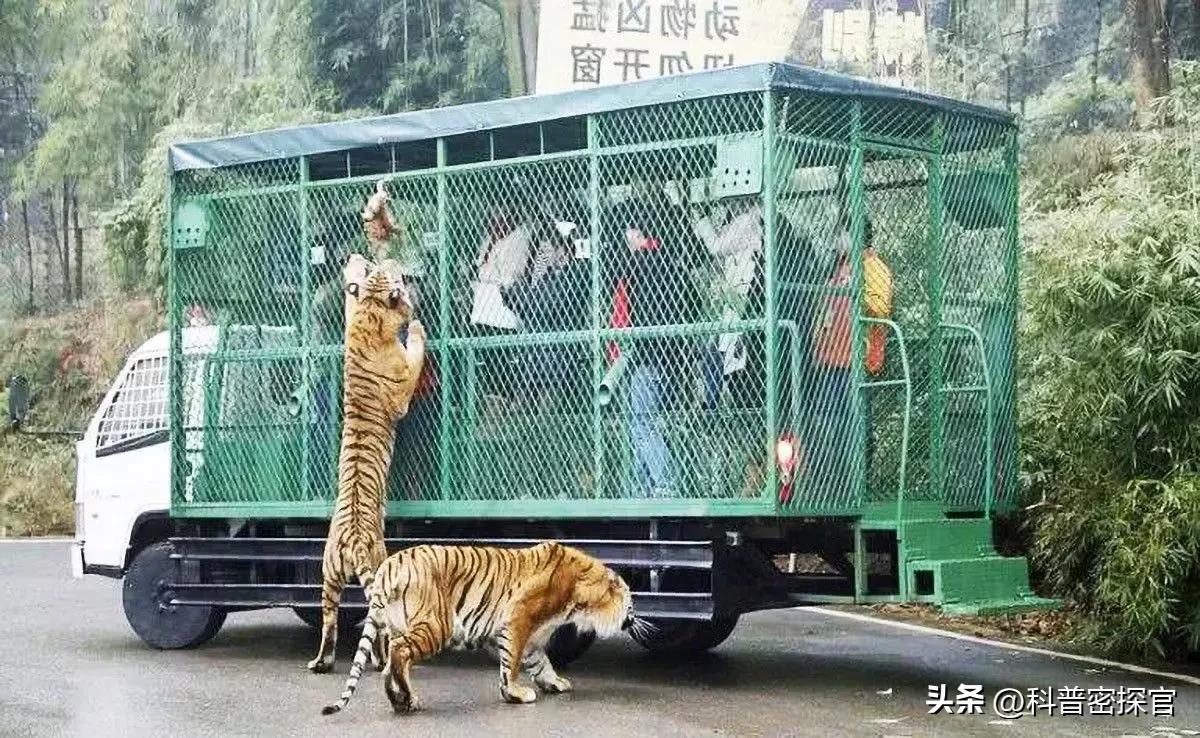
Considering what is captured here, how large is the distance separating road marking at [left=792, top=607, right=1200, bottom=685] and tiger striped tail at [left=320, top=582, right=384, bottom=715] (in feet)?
14.7

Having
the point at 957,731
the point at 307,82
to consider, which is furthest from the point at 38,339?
the point at 957,731

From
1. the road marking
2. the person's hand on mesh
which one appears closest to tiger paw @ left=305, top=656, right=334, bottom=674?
the person's hand on mesh

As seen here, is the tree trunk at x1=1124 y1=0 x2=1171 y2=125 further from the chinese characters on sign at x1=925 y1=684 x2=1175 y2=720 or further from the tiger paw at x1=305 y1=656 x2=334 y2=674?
the tiger paw at x1=305 y1=656 x2=334 y2=674

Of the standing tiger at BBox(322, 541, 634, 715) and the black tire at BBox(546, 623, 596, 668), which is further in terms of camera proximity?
the black tire at BBox(546, 623, 596, 668)

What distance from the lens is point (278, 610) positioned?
14.6 meters

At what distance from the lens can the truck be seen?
9.35 m

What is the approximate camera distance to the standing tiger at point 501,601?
29.7ft

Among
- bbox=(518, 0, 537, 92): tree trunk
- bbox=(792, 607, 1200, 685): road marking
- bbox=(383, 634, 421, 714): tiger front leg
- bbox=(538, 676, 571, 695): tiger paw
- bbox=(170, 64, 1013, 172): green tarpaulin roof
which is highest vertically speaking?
bbox=(518, 0, 537, 92): tree trunk

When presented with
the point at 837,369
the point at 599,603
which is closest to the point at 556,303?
the point at 837,369

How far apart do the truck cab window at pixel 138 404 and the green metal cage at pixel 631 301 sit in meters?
0.54

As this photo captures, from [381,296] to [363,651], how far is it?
251 centimetres

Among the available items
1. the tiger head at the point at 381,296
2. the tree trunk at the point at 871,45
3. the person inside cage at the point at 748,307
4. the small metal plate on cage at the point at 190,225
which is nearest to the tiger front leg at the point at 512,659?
the person inside cage at the point at 748,307

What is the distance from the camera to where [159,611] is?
454 inches

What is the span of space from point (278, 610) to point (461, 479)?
15.5ft
